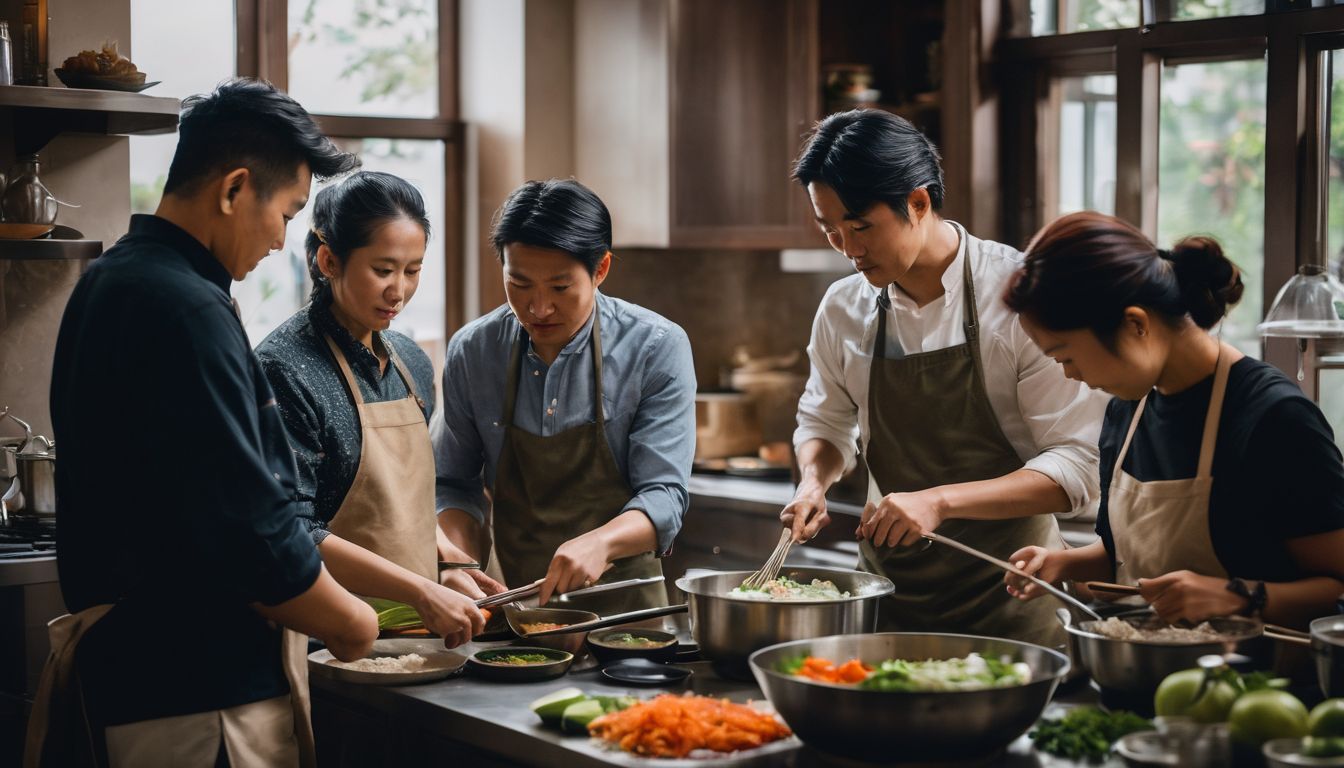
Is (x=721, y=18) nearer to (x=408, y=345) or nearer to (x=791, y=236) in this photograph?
(x=791, y=236)

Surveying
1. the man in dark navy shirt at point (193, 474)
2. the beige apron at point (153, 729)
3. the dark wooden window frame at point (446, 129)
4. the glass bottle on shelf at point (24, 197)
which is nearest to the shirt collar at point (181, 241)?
the man in dark navy shirt at point (193, 474)

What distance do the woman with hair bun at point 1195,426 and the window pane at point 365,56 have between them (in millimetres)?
3423

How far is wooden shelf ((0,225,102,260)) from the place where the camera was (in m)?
3.50

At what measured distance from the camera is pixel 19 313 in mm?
3795

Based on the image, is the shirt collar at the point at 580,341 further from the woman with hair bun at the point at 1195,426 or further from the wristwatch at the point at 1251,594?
the wristwatch at the point at 1251,594

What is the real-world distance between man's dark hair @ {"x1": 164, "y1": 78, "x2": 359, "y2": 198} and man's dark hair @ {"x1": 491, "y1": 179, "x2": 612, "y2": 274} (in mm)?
728

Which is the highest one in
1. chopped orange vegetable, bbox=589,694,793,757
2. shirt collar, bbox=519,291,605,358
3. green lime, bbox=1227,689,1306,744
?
shirt collar, bbox=519,291,605,358

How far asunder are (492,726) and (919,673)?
66cm

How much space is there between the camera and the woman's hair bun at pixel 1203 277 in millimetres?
2238

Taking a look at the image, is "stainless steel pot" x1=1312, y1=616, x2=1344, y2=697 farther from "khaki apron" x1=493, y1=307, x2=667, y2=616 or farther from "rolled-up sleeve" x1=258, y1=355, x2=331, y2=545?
"rolled-up sleeve" x1=258, y1=355, x2=331, y2=545

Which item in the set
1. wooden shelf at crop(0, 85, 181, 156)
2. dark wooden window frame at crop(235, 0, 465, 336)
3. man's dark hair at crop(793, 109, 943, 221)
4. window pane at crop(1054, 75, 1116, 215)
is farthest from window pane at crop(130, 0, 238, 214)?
window pane at crop(1054, 75, 1116, 215)

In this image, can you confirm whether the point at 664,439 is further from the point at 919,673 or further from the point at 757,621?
the point at 919,673

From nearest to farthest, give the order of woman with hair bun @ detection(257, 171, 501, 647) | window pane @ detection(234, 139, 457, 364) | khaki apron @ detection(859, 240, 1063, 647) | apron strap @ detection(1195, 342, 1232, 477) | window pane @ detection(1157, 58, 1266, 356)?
apron strap @ detection(1195, 342, 1232, 477)
woman with hair bun @ detection(257, 171, 501, 647)
khaki apron @ detection(859, 240, 1063, 647)
window pane @ detection(1157, 58, 1266, 356)
window pane @ detection(234, 139, 457, 364)

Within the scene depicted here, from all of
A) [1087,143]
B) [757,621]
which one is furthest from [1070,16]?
[757,621]
